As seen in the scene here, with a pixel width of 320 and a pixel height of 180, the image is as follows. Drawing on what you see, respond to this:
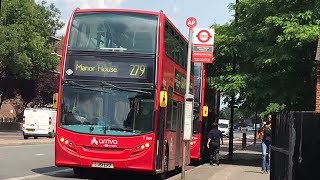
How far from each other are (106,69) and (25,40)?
134ft

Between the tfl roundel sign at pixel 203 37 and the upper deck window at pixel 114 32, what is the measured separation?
2319 mm

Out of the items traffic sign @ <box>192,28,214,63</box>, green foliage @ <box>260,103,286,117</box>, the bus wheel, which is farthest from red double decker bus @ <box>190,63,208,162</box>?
the bus wheel

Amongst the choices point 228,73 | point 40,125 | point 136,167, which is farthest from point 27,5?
point 136,167

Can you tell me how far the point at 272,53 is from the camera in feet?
68.6

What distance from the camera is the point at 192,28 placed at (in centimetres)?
1527

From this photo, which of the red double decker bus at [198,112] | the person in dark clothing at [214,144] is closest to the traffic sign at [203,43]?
the red double decker bus at [198,112]

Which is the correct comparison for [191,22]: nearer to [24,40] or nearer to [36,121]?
[36,121]

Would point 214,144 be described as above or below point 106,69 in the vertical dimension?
below

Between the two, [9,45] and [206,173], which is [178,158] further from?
[9,45]

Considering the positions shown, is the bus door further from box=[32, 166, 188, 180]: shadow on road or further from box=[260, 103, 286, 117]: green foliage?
box=[260, 103, 286, 117]: green foliage

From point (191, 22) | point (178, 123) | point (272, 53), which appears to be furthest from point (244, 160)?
point (191, 22)

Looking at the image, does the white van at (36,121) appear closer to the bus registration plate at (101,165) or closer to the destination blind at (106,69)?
the destination blind at (106,69)

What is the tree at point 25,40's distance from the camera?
164 feet

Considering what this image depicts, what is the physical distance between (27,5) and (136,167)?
140 ft
